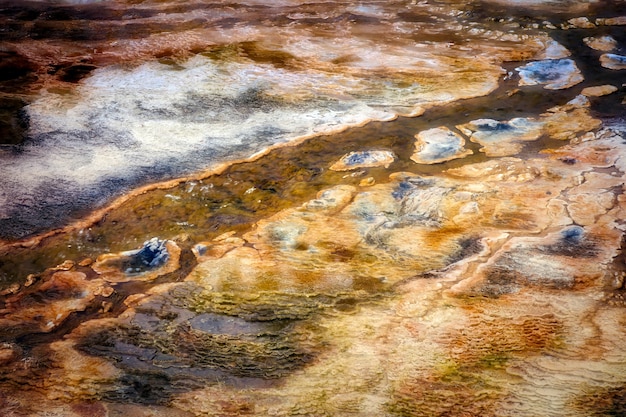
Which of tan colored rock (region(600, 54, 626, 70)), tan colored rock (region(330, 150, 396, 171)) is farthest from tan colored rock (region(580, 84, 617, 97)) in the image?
tan colored rock (region(330, 150, 396, 171))

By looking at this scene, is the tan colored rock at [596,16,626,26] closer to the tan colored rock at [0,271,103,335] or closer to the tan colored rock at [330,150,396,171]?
the tan colored rock at [330,150,396,171]

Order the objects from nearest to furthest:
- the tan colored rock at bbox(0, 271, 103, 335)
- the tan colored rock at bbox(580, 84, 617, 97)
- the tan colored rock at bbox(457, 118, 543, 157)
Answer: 1. the tan colored rock at bbox(0, 271, 103, 335)
2. the tan colored rock at bbox(457, 118, 543, 157)
3. the tan colored rock at bbox(580, 84, 617, 97)

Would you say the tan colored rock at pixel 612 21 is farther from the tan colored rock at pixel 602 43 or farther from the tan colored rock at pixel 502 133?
the tan colored rock at pixel 502 133

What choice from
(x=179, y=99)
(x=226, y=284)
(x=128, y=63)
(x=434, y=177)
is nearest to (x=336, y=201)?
(x=434, y=177)

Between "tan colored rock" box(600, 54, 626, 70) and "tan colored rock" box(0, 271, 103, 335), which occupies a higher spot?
"tan colored rock" box(600, 54, 626, 70)

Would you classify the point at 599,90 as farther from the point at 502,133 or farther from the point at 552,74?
the point at 502,133

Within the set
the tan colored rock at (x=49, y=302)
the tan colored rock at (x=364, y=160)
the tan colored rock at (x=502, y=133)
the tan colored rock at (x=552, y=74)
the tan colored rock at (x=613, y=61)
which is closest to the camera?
the tan colored rock at (x=49, y=302)

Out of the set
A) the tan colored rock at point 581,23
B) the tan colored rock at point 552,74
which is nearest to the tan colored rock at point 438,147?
the tan colored rock at point 552,74

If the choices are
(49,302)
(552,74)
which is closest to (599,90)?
(552,74)
